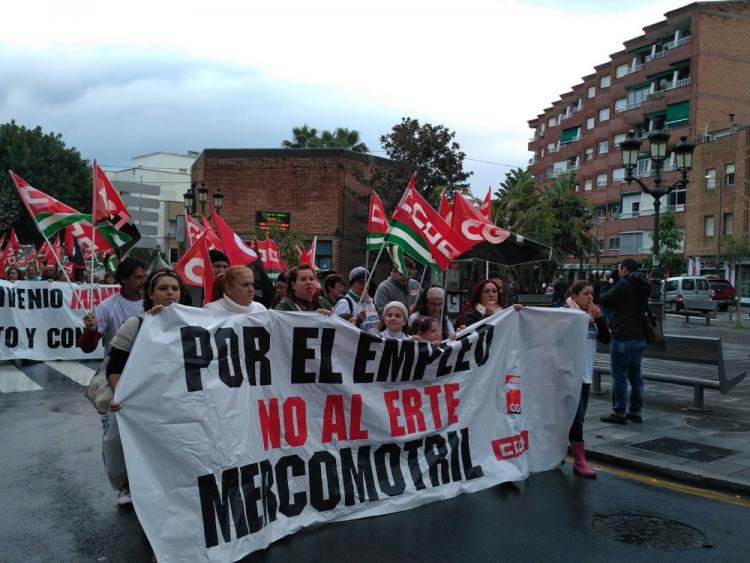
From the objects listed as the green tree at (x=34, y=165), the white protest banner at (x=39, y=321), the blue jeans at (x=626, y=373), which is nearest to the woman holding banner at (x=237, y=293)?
the blue jeans at (x=626, y=373)

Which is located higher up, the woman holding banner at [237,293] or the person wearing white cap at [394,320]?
the woman holding banner at [237,293]

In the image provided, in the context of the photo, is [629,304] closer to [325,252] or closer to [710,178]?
[325,252]

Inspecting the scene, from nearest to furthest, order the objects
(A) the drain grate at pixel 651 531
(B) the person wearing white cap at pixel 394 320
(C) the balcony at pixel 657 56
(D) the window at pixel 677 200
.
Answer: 1. (A) the drain grate at pixel 651 531
2. (B) the person wearing white cap at pixel 394 320
3. (D) the window at pixel 677 200
4. (C) the balcony at pixel 657 56

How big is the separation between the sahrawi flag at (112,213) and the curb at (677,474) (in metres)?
5.03

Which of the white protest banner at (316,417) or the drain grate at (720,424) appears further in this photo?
the drain grate at (720,424)

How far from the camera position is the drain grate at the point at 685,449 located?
6.73m

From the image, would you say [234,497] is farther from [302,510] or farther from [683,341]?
[683,341]

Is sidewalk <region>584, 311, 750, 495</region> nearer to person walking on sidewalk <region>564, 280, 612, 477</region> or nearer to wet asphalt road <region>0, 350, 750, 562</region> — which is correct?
wet asphalt road <region>0, 350, 750, 562</region>

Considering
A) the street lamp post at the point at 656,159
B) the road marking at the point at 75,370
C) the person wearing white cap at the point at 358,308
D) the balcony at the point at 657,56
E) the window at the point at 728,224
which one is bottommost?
Answer: the road marking at the point at 75,370

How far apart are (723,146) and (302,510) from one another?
165 ft

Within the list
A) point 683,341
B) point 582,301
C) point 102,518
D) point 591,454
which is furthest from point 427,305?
point 683,341

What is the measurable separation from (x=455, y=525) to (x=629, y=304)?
435 centimetres

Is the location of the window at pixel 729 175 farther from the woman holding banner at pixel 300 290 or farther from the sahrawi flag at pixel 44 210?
the woman holding banner at pixel 300 290

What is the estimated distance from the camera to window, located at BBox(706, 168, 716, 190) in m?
48.8
